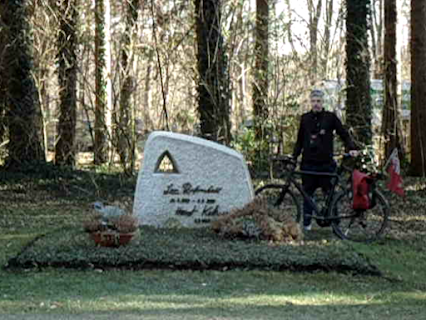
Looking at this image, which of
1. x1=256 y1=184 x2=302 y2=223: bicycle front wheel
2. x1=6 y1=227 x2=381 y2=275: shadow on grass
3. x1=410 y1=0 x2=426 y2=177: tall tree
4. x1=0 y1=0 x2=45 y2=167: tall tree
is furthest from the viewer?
x1=410 y1=0 x2=426 y2=177: tall tree

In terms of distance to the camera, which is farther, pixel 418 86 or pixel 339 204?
pixel 418 86

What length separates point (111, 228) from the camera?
8.91 m

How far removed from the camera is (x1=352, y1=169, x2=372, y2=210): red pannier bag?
9883 mm

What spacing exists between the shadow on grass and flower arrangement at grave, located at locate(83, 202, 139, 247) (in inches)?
3.9

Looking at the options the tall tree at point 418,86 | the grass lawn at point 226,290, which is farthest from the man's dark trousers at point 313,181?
the tall tree at point 418,86

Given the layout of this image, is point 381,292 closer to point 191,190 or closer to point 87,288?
point 87,288

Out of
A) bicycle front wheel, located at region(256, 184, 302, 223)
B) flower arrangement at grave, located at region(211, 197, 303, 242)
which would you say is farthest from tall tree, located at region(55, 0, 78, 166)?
flower arrangement at grave, located at region(211, 197, 303, 242)

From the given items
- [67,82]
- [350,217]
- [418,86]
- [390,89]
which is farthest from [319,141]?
[67,82]

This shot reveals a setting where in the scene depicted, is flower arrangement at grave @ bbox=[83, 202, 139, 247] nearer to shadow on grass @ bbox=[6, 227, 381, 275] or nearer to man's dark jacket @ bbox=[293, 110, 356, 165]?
shadow on grass @ bbox=[6, 227, 381, 275]

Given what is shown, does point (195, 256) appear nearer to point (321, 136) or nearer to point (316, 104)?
point (321, 136)

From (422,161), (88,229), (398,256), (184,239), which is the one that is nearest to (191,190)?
(184,239)

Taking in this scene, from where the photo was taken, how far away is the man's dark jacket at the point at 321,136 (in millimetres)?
10258

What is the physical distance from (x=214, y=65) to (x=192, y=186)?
20.1 ft

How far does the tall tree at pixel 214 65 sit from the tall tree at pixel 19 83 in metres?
3.93
